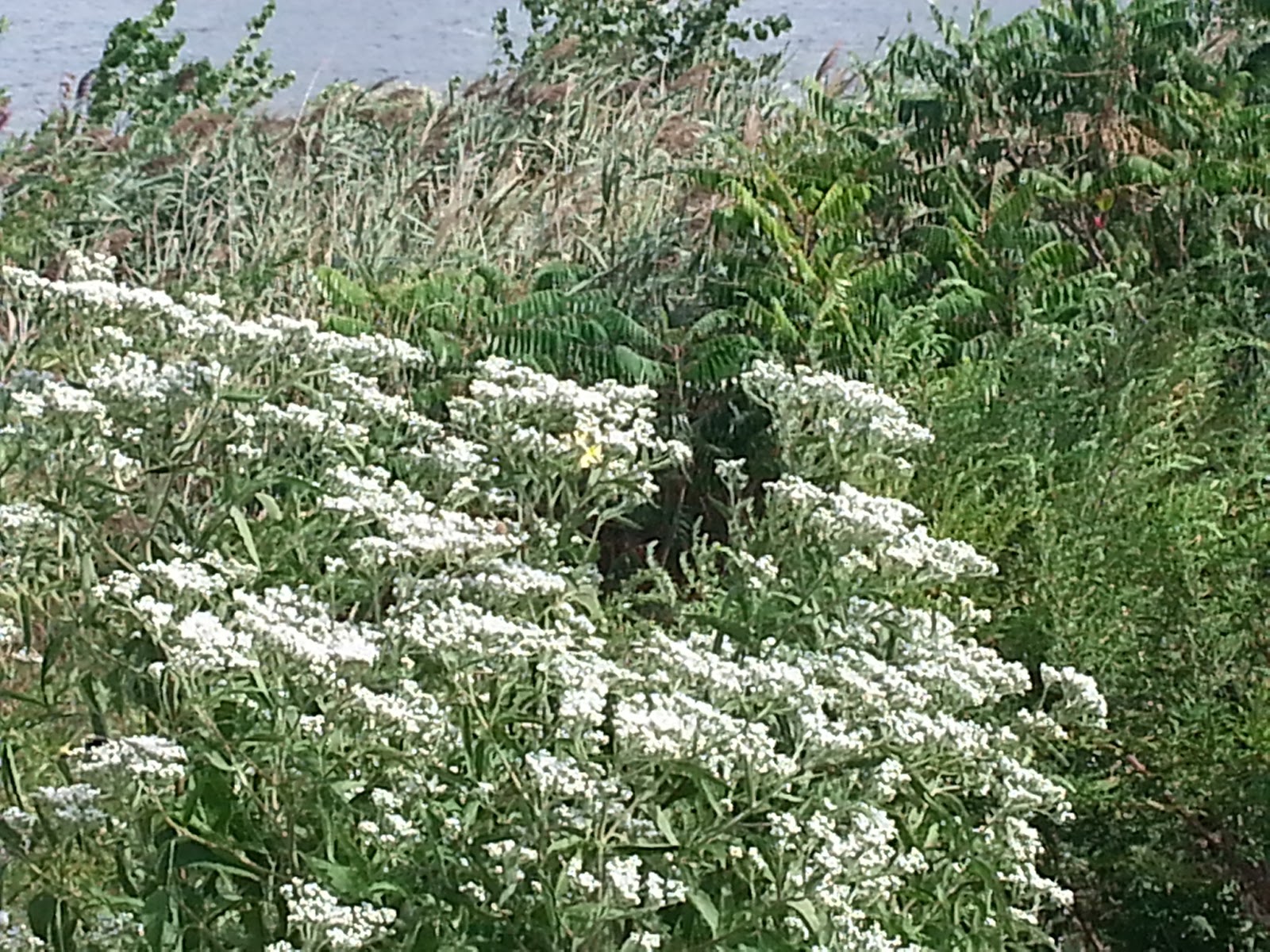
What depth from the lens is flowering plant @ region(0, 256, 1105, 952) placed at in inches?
69.5

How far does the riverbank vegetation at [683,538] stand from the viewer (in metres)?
1.81

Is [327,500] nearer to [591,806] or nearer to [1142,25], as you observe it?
[591,806]

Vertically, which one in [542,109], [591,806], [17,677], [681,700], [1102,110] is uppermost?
[1102,110]

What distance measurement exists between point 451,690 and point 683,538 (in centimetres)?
176

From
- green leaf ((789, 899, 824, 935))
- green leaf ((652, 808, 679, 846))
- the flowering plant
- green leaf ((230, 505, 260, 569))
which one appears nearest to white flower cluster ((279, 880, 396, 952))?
the flowering plant

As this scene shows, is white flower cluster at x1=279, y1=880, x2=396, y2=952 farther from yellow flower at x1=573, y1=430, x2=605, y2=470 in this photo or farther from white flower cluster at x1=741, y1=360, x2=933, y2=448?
white flower cluster at x1=741, y1=360, x2=933, y2=448

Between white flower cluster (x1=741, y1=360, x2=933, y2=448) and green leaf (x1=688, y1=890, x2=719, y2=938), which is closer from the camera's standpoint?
green leaf (x1=688, y1=890, x2=719, y2=938)

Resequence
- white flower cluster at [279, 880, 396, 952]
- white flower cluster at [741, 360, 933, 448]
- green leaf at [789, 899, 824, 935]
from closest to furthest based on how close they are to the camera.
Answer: white flower cluster at [279, 880, 396, 952]
green leaf at [789, 899, 824, 935]
white flower cluster at [741, 360, 933, 448]

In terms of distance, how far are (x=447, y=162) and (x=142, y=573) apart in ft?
13.1

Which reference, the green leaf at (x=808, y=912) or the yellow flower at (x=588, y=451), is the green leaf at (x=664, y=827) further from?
the yellow flower at (x=588, y=451)

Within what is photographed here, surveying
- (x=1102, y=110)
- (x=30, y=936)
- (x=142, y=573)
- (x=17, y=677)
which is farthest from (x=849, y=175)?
(x=30, y=936)

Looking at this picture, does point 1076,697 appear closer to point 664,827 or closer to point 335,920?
point 664,827

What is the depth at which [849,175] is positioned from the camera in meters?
4.39

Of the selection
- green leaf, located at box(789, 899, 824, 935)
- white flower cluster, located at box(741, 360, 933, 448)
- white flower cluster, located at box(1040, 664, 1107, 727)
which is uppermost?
white flower cluster, located at box(741, 360, 933, 448)
